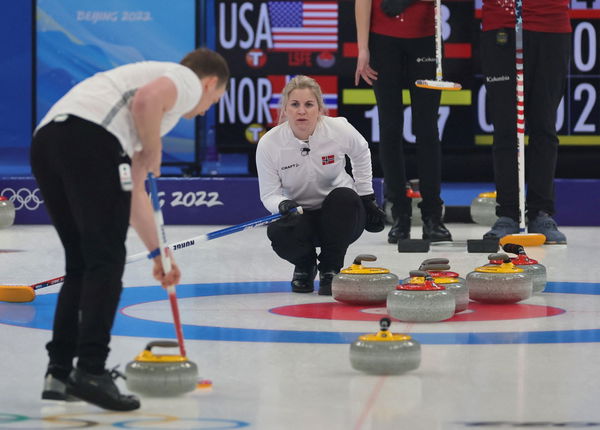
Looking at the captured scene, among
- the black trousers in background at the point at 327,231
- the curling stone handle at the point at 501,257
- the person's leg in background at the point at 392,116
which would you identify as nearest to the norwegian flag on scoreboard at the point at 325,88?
the person's leg in background at the point at 392,116

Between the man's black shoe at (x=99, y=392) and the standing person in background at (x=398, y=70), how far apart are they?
351 centimetres

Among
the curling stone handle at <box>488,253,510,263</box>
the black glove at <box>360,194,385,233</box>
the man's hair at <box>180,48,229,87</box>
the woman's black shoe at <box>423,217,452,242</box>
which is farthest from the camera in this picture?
the woman's black shoe at <box>423,217,452,242</box>

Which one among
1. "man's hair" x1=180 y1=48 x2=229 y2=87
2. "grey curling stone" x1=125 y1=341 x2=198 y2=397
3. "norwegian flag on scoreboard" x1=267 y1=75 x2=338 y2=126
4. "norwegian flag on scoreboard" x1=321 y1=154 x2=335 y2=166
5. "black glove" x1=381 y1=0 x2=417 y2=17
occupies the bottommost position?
"grey curling stone" x1=125 y1=341 x2=198 y2=397

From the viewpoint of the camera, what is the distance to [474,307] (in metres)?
4.33

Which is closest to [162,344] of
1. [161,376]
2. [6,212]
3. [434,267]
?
[161,376]

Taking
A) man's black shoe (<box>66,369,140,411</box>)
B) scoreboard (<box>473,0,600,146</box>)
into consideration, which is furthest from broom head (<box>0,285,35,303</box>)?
scoreboard (<box>473,0,600,146</box>)

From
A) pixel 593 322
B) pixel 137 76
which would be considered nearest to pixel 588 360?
pixel 593 322

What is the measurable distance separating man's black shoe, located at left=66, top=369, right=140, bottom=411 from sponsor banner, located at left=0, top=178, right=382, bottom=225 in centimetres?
508

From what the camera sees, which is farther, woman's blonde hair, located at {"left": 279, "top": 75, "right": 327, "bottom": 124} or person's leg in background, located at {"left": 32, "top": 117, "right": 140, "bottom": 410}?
woman's blonde hair, located at {"left": 279, "top": 75, "right": 327, "bottom": 124}

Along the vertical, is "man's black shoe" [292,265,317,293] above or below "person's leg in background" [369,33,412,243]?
below

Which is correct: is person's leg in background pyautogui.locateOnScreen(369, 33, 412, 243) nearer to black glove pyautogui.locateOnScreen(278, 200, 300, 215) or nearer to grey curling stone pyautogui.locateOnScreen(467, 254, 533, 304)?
black glove pyautogui.locateOnScreen(278, 200, 300, 215)

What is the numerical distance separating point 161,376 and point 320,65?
218 inches

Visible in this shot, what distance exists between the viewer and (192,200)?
7.89m

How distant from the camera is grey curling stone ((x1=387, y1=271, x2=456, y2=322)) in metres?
3.90
